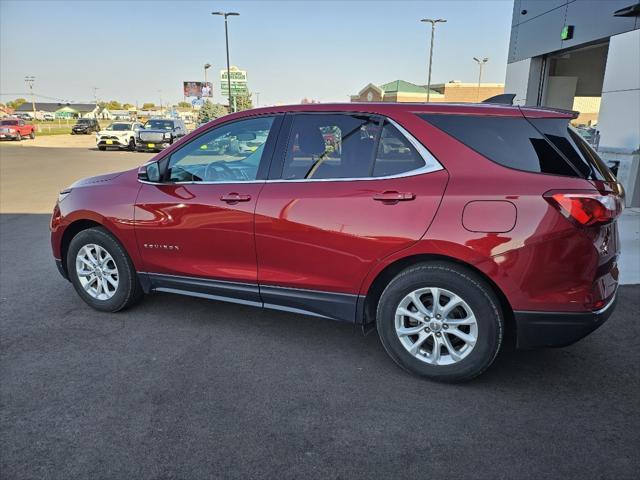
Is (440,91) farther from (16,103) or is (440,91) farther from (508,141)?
(16,103)

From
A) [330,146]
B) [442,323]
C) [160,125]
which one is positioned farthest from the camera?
[160,125]

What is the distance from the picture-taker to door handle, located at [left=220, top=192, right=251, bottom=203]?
12.1ft

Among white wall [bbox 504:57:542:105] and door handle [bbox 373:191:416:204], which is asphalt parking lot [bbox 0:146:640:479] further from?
white wall [bbox 504:57:542:105]

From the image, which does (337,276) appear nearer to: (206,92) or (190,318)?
(190,318)

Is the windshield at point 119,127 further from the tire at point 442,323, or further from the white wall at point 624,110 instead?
the tire at point 442,323

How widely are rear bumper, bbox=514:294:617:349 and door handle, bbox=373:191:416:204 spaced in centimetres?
98

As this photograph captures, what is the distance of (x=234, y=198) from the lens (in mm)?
3734

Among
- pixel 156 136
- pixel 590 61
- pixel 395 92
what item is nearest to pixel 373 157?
pixel 590 61

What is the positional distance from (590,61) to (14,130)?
127ft

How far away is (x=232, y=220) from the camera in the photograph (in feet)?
12.3

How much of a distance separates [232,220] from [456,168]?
169 centimetres

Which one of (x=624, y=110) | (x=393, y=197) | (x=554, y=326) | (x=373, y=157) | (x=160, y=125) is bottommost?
(x=554, y=326)

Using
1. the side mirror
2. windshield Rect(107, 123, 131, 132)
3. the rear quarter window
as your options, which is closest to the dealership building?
the rear quarter window

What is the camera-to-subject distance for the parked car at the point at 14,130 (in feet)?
121
